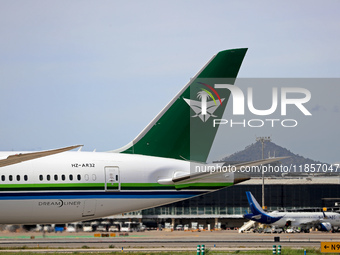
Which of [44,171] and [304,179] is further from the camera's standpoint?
[304,179]

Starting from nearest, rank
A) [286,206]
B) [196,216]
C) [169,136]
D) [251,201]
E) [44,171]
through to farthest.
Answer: [44,171] → [169,136] → [251,201] → [196,216] → [286,206]

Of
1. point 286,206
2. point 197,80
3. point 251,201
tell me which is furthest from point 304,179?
point 197,80

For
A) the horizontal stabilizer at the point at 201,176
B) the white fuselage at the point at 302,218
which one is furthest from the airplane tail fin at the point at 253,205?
the horizontal stabilizer at the point at 201,176

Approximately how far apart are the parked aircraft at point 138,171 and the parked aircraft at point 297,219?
58855 millimetres

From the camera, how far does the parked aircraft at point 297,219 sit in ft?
303

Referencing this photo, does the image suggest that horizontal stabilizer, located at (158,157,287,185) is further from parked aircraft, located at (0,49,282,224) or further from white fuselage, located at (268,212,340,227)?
white fuselage, located at (268,212,340,227)

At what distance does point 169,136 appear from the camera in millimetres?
34688

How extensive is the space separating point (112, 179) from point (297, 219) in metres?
68.8

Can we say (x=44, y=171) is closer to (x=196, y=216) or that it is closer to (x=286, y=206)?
(x=196, y=216)

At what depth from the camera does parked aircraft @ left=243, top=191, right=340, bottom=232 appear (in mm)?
92438

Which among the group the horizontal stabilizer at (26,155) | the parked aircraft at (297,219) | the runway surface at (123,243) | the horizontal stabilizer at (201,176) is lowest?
the runway surface at (123,243)

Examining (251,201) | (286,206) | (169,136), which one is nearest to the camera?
(169,136)

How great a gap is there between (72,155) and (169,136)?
5.53 m

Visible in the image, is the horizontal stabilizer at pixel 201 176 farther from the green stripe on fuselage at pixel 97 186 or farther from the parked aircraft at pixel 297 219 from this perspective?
the parked aircraft at pixel 297 219
